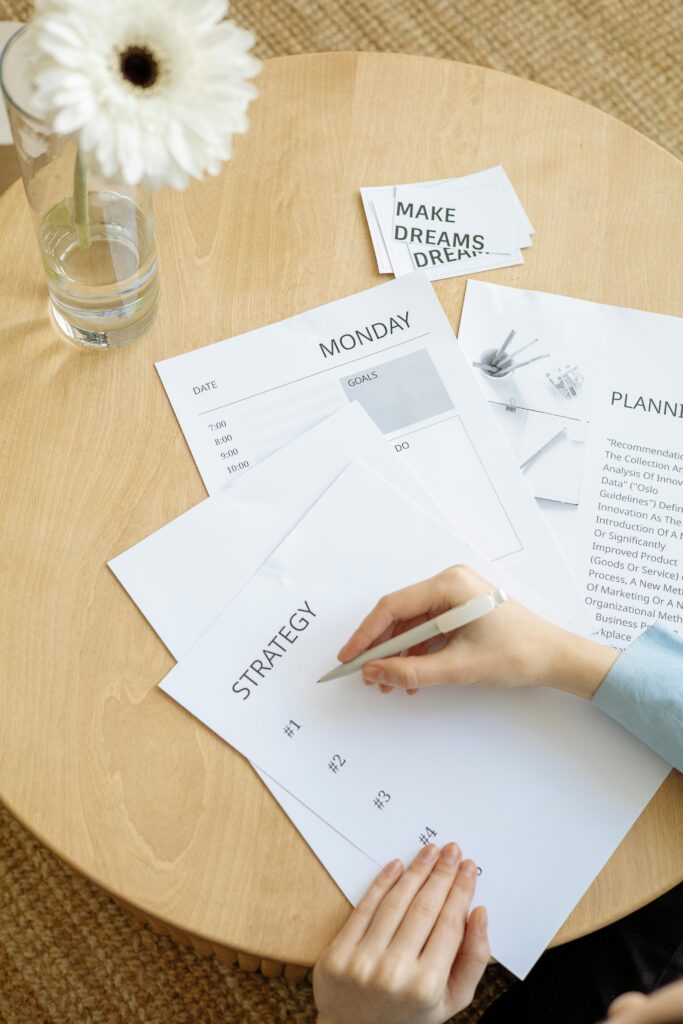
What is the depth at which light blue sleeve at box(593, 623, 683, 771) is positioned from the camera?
2.31 ft

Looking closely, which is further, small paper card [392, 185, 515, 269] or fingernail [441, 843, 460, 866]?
small paper card [392, 185, 515, 269]

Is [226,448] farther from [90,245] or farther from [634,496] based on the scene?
[634,496]

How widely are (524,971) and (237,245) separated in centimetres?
62

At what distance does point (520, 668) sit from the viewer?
2.32ft

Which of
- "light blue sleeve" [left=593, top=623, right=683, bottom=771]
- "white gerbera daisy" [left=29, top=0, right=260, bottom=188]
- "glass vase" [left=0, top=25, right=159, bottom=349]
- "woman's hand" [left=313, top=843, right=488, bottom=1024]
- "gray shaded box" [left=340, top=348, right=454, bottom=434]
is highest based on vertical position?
"white gerbera daisy" [left=29, top=0, right=260, bottom=188]

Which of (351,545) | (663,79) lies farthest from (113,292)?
(663,79)

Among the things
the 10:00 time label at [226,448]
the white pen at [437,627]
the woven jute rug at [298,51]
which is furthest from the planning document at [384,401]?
the woven jute rug at [298,51]

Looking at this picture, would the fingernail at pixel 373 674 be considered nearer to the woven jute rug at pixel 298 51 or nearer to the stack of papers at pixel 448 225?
the stack of papers at pixel 448 225

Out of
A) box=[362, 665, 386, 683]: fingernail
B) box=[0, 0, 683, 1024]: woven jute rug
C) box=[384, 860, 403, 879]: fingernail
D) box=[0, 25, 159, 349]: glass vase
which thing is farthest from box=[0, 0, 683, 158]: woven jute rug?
box=[384, 860, 403, 879]: fingernail

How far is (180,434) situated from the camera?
0.78 metres

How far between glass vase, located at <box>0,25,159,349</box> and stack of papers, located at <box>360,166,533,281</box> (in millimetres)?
216

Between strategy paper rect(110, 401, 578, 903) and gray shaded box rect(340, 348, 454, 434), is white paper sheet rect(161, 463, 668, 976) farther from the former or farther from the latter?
gray shaded box rect(340, 348, 454, 434)

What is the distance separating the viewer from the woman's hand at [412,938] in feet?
2.17

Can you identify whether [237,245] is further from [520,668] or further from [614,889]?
[614,889]
